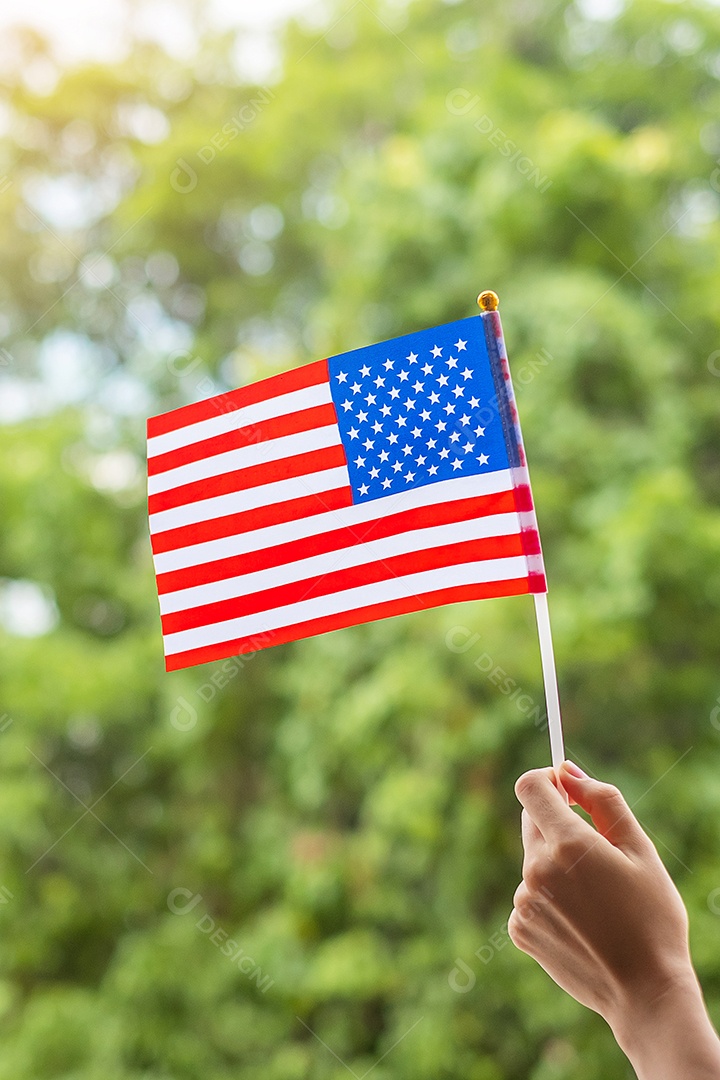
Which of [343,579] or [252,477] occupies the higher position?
[252,477]

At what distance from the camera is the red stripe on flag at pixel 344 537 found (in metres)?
1.70

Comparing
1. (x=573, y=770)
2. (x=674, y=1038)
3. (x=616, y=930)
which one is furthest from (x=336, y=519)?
(x=674, y=1038)

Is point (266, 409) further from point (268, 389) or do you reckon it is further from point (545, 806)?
point (545, 806)

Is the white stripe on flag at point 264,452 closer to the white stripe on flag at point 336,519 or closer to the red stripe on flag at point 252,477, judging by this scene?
the red stripe on flag at point 252,477

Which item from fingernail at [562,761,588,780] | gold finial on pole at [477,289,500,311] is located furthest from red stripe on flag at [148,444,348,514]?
fingernail at [562,761,588,780]

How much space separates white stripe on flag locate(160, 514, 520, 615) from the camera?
5.54ft

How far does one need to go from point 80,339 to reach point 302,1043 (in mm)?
5714

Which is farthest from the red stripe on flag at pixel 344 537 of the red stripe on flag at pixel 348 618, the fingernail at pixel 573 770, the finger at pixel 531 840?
the finger at pixel 531 840

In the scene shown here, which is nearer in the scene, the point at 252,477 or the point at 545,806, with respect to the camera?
the point at 545,806

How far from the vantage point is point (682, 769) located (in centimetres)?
424

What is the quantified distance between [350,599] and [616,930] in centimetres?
90

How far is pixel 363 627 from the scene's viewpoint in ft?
17.9

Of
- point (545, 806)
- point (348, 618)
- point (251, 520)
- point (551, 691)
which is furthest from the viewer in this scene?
point (251, 520)

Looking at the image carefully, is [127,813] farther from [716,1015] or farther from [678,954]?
[678,954]
